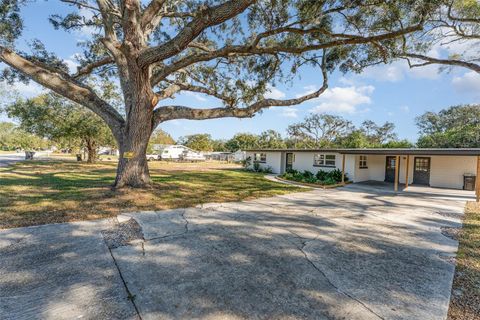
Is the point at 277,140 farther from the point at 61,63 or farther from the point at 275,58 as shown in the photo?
the point at 61,63

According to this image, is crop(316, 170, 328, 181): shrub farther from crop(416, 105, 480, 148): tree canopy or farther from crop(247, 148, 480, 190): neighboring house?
crop(416, 105, 480, 148): tree canopy

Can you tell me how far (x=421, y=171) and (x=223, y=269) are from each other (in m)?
15.1

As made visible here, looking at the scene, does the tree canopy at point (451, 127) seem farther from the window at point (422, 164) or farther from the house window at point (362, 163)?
the house window at point (362, 163)

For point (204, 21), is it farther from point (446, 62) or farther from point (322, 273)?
point (446, 62)

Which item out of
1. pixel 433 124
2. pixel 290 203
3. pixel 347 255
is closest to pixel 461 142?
pixel 433 124

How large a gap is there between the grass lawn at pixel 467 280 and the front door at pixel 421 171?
972cm

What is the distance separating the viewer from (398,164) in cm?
1123

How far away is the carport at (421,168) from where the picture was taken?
11396 mm

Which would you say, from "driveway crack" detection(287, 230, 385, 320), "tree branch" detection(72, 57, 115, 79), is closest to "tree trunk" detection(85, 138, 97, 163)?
"tree branch" detection(72, 57, 115, 79)

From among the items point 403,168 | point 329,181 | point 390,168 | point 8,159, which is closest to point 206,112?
point 329,181

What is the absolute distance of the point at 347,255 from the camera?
3.53 metres

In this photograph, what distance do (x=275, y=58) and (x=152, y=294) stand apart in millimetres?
10065

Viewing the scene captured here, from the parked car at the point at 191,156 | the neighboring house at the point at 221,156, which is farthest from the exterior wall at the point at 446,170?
the parked car at the point at 191,156

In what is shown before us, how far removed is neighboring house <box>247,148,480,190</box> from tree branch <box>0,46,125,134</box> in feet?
38.1
